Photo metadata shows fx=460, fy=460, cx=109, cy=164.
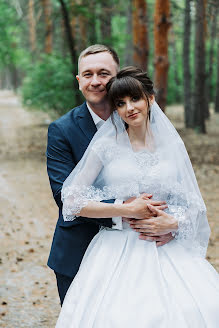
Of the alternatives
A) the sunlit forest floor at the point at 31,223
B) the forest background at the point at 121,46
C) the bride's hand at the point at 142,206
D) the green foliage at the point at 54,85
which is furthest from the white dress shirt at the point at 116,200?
the green foliage at the point at 54,85

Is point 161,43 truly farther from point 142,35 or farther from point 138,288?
point 138,288

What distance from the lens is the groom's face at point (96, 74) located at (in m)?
3.07

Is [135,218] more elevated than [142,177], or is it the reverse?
[142,177]

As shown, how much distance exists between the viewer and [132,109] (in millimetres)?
2861

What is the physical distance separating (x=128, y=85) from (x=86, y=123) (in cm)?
51

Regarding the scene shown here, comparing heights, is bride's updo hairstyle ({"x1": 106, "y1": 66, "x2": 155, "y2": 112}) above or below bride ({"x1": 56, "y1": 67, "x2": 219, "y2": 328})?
above

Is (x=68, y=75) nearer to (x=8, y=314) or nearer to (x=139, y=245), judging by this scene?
(x=8, y=314)

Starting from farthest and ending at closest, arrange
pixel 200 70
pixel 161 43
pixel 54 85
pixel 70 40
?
1. pixel 200 70
2. pixel 54 85
3. pixel 70 40
4. pixel 161 43

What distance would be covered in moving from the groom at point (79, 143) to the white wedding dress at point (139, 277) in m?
0.13

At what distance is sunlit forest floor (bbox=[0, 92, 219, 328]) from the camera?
5355 millimetres

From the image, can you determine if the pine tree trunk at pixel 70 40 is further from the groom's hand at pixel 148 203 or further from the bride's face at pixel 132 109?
the groom's hand at pixel 148 203

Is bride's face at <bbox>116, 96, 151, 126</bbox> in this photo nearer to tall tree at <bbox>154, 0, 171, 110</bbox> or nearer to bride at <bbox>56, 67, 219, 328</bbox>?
bride at <bbox>56, 67, 219, 328</bbox>

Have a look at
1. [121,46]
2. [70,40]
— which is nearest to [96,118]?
[70,40]

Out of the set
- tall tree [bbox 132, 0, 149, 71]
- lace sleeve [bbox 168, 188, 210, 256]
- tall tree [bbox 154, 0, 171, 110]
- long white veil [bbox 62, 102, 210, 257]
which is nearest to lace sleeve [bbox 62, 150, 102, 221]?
long white veil [bbox 62, 102, 210, 257]
